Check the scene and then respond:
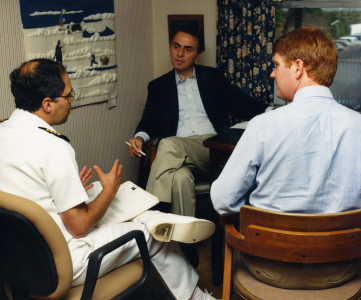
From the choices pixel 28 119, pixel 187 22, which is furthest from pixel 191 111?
pixel 28 119

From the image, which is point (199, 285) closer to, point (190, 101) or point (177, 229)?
point (177, 229)

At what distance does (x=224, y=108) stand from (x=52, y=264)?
2004 millimetres

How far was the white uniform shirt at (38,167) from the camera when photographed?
1.29 m

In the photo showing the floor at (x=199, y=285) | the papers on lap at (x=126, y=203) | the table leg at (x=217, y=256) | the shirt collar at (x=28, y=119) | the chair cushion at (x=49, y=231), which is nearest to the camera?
the chair cushion at (x=49, y=231)

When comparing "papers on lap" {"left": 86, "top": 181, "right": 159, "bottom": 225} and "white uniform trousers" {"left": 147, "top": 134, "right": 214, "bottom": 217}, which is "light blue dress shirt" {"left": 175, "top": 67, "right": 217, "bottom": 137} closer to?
"white uniform trousers" {"left": 147, "top": 134, "right": 214, "bottom": 217}

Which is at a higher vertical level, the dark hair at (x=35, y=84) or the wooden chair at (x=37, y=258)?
the dark hair at (x=35, y=84)

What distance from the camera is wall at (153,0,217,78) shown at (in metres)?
3.15

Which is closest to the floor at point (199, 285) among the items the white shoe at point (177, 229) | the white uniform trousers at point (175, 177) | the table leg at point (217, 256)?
the table leg at point (217, 256)

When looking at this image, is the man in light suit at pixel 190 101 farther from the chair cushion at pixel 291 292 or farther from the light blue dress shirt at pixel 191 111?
the chair cushion at pixel 291 292

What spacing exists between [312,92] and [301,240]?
1.70 ft

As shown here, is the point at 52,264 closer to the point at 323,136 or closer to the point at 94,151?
the point at 323,136

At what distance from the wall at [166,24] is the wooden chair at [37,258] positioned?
7.25 ft

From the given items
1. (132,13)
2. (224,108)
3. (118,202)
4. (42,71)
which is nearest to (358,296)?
(118,202)

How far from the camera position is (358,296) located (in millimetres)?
1371
